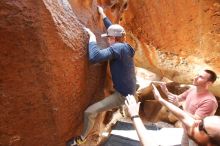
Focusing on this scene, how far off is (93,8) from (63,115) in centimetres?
173

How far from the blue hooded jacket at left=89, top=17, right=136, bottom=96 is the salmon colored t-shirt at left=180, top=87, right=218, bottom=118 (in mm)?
919

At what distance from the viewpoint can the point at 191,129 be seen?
238cm

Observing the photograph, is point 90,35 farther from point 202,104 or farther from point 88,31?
point 202,104

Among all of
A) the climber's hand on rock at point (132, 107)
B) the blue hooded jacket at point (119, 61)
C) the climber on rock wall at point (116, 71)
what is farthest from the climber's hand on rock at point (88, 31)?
the climber's hand on rock at point (132, 107)

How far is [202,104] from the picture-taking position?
13.5ft

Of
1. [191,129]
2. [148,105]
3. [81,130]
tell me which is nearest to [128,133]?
[148,105]

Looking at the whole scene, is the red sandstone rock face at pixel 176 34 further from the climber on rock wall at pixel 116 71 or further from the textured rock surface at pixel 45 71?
the climber on rock wall at pixel 116 71

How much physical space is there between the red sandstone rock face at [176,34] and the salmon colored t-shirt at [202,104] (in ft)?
6.43

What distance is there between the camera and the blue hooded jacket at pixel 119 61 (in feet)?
11.8

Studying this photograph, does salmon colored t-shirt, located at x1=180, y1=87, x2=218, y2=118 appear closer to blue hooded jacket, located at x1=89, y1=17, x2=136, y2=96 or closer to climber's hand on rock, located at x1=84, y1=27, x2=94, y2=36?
blue hooded jacket, located at x1=89, y1=17, x2=136, y2=96

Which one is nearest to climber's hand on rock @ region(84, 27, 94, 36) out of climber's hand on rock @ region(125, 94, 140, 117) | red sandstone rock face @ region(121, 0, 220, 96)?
climber's hand on rock @ region(125, 94, 140, 117)

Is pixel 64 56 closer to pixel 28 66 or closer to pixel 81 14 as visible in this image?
pixel 28 66

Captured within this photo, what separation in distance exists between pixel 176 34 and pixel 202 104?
241 cm

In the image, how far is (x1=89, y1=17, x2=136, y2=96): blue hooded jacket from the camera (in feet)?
11.8
